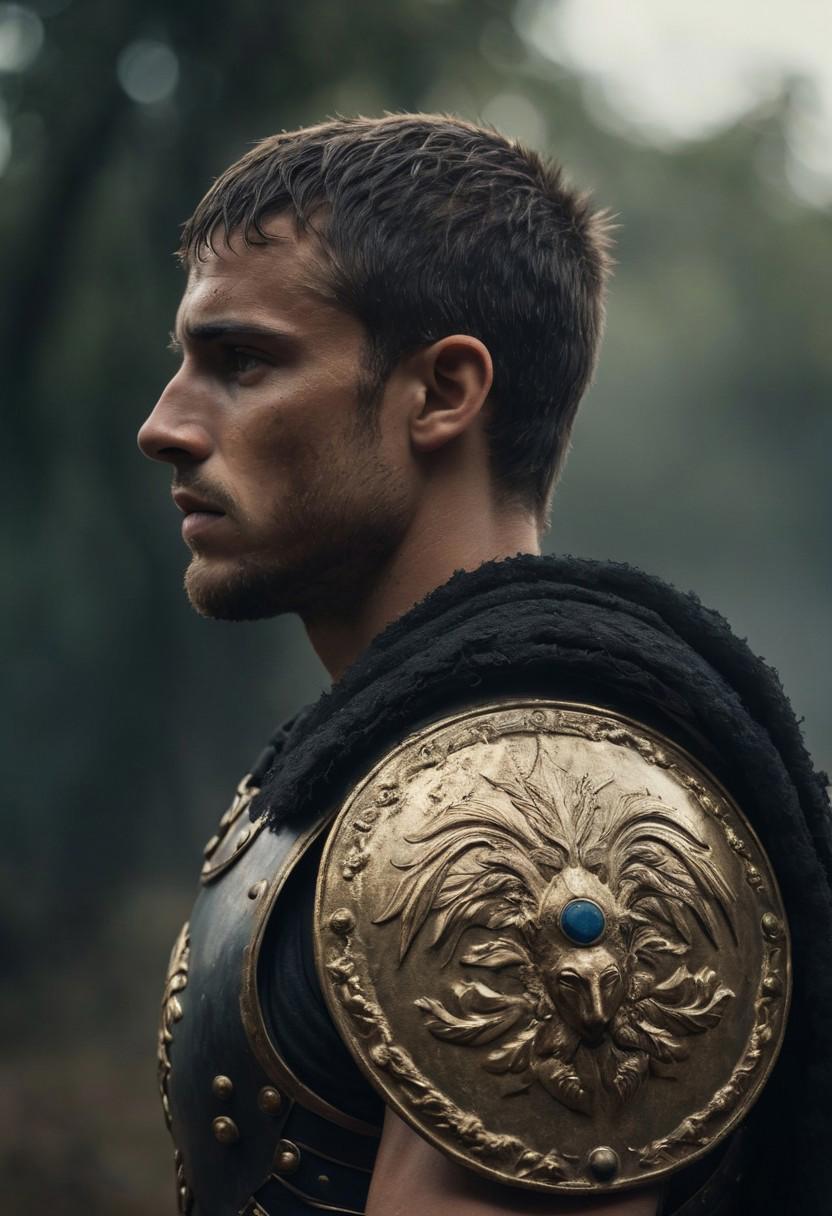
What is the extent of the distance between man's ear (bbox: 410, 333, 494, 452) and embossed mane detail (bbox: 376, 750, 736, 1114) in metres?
0.54

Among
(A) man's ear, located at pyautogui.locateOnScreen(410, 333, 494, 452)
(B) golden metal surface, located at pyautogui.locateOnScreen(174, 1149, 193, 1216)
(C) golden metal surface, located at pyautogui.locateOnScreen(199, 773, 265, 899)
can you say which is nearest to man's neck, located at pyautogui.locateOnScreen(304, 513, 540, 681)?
(A) man's ear, located at pyautogui.locateOnScreen(410, 333, 494, 452)

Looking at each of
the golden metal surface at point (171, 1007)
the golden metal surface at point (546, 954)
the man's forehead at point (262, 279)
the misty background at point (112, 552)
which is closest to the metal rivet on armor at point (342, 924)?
the golden metal surface at point (546, 954)

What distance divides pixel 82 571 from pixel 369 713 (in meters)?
5.99

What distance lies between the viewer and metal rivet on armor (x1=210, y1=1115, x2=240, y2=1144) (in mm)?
1595

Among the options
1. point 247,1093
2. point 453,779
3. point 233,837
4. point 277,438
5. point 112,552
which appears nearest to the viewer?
point 453,779

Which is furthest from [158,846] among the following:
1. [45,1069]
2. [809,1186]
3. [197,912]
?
[809,1186]

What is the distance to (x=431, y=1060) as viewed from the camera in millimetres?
1340

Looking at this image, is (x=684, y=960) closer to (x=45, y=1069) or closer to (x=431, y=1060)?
(x=431, y=1060)

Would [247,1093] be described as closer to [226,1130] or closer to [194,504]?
[226,1130]

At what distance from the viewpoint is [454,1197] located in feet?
4.36

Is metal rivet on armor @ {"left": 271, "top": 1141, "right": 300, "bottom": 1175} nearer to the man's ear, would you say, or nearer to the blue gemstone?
the blue gemstone

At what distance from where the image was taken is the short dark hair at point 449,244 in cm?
184

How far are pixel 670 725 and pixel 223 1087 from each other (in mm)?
644

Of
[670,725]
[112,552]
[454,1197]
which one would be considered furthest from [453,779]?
[112,552]
